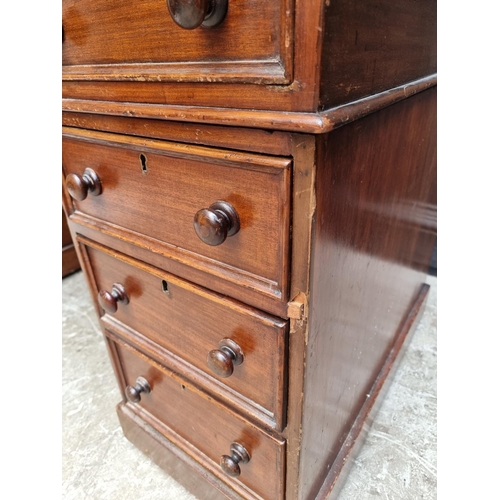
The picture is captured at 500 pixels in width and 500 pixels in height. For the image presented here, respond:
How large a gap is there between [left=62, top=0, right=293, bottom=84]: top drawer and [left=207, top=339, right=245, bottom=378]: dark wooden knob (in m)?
0.36

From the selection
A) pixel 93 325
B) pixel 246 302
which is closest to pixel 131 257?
pixel 246 302

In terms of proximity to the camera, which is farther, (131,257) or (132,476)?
(132,476)

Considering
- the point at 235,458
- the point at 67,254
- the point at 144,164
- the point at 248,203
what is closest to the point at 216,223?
the point at 248,203

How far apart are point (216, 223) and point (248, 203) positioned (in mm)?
45

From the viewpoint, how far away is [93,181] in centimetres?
65

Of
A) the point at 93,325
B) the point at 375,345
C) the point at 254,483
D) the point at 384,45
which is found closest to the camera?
the point at 384,45

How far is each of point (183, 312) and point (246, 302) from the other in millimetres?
164

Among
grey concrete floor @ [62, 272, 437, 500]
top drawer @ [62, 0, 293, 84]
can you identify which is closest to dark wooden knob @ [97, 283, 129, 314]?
top drawer @ [62, 0, 293, 84]

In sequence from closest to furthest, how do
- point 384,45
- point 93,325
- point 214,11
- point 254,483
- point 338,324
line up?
point 214,11
point 384,45
point 338,324
point 254,483
point 93,325

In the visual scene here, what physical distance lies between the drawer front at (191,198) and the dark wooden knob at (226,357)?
0.12 m

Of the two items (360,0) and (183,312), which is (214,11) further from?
(183,312)

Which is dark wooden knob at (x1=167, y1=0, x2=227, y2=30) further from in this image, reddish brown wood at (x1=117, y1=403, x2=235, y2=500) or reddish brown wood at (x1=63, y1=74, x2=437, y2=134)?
reddish brown wood at (x1=117, y1=403, x2=235, y2=500)

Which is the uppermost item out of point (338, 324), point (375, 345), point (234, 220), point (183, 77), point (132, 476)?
point (183, 77)

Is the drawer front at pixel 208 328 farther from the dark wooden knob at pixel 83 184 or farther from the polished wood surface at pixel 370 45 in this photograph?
the polished wood surface at pixel 370 45
